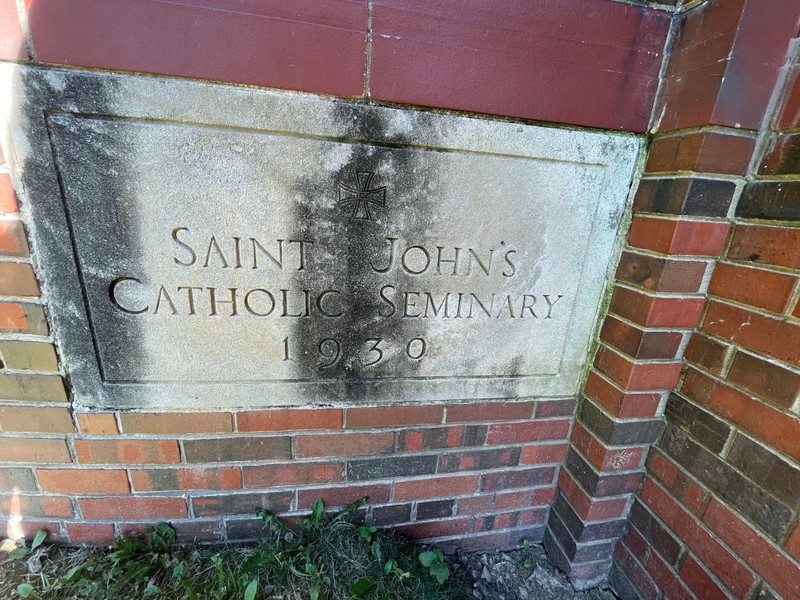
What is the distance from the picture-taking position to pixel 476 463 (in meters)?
1.46

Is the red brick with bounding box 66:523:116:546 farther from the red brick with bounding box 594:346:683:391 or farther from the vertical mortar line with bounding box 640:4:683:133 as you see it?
the vertical mortar line with bounding box 640:4:683:133

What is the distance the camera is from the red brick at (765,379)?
0.96 metres

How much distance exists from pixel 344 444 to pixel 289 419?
0.21 meters

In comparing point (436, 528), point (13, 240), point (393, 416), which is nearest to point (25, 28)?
point (13, 240)

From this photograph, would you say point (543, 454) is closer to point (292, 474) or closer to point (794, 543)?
point (794, 543)

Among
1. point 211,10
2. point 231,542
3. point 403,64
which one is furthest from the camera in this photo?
point 231,542

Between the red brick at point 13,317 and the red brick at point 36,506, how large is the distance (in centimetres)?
61

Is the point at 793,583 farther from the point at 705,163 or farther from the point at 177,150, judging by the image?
the point at 177,150

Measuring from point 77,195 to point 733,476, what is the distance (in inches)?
77.0

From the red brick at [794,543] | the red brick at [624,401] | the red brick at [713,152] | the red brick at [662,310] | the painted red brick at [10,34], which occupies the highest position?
the painted red brick at [10,34]

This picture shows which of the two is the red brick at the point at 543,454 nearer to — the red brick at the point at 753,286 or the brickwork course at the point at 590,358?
the brickwork course at the point at 590,358

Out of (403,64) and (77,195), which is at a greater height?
(403,64)

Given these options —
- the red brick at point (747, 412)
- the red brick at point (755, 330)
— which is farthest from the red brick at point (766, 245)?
the red brick at point (747, 412)

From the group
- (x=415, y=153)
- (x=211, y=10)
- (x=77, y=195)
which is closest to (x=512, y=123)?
(x=415, y=153)
